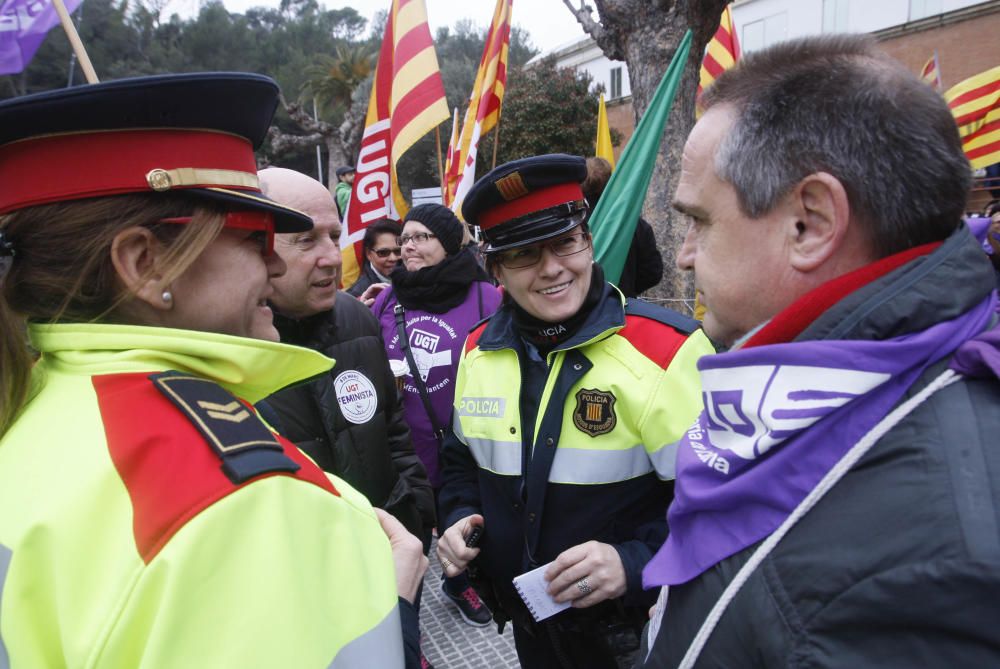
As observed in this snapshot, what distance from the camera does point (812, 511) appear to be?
3.04 ft

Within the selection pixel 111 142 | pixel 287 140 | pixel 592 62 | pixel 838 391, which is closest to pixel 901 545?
pixel 838 391

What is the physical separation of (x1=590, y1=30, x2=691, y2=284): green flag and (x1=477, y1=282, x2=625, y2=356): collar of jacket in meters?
1.84

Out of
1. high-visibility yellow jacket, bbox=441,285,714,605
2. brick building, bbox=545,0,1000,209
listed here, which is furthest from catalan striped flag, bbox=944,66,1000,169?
brick building, bbox=545,0,1000,209

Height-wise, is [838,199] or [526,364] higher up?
[838,199]

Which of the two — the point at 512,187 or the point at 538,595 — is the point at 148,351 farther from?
the point at 512,187

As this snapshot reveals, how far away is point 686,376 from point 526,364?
20.3 inches

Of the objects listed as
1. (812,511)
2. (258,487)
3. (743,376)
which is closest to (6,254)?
(258,487)

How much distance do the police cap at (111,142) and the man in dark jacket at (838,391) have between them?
3.00 ft

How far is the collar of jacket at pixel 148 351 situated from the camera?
1.06 meters

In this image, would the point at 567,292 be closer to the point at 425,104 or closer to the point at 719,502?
the point at 719,502

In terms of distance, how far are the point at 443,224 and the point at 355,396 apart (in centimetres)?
193

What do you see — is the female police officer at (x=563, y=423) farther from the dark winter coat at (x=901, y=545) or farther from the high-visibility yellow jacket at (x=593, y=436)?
the dark winter coat at (x=901, y=545)

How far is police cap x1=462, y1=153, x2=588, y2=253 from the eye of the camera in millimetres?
2133

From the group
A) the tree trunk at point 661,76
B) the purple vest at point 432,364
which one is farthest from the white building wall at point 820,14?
the purple vest at point 432,364
